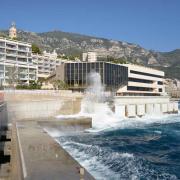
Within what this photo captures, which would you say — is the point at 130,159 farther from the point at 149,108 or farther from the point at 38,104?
the point at 149,108

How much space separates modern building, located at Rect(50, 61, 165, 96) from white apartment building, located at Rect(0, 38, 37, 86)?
816 centimetres

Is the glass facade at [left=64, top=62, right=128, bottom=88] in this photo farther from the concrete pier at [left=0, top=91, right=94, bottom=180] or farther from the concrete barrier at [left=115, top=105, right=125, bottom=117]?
the concrete pier at [left=0, top=91, right=94, bottom=180]

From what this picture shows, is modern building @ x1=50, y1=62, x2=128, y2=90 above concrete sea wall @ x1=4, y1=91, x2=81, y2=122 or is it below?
above

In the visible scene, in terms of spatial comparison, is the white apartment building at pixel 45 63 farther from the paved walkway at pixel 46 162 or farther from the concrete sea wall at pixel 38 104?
the paved walkway at pixel 46 162

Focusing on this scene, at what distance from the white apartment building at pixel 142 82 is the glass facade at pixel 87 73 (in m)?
5.74

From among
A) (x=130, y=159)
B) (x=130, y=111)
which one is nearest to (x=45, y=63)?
→ (x=130, y=111)

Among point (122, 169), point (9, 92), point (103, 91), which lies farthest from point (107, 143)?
point (103, 91)

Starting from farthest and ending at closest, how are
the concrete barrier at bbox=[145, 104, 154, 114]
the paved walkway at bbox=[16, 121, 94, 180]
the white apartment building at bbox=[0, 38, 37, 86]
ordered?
the white apartment building at bbox=[0, 38, 37, 86] < the concrete barrier at bbox=[145, 104, 154, 114] < the paved walkway at bbox=[16, 121, 94, 180]

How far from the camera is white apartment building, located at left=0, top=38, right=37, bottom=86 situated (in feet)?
300

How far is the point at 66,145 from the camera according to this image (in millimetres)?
33938

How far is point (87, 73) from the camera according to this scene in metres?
87.3

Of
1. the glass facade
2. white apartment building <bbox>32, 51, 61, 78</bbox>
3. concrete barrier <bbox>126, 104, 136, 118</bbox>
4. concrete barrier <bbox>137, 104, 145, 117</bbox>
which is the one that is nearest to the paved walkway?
concrete barrier <bbox>126, 104, 136, 118</bbox>

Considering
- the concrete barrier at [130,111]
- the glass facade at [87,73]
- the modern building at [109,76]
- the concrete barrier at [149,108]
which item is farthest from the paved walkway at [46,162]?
the concrete barrier at [149,108]

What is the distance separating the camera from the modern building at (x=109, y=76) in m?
87.4
